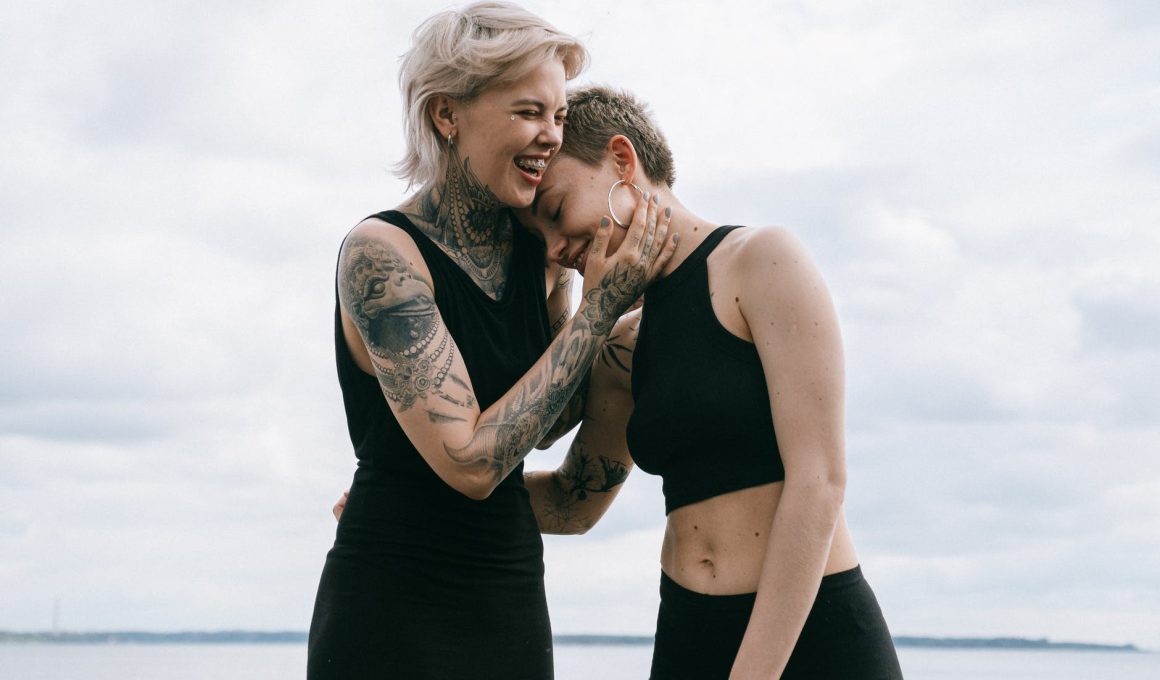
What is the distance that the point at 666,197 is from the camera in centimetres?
373

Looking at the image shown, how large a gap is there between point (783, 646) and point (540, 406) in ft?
3.21

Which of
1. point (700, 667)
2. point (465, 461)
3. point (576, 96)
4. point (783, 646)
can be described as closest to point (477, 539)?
point (465, 461)

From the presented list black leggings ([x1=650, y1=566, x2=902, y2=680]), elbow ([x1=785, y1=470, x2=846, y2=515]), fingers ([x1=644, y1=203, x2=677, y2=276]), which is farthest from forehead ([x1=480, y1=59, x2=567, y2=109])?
black leggings ([x1=650, y1=566, x2=902, y2=680])

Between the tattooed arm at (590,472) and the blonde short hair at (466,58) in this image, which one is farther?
the tattooed arm at (590,472)

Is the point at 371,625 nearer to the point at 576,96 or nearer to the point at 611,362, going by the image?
the point at 611,362

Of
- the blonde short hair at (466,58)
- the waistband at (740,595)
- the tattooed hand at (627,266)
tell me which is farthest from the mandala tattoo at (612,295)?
the waistband at (740,595)

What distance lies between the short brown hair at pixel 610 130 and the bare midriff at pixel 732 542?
3.61 feet

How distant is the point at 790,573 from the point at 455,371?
114 cm

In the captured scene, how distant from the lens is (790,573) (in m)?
2.97

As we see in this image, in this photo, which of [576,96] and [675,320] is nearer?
[675,320]

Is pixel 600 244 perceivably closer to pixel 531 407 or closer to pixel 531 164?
pixel 531 164

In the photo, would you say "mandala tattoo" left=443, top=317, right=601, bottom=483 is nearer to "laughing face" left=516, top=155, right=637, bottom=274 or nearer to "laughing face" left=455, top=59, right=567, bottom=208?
"laughing face" left=516, top=155, right=637, bottom=274

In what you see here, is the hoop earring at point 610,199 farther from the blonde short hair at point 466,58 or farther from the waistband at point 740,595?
the waistband at point 740,595

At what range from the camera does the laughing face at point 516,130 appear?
365 cm
